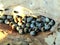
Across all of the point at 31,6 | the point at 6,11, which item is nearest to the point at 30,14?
the point at 31,6

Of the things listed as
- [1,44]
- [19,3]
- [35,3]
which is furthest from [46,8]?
[1,44]

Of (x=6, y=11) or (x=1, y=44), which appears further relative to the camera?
(x=6, y=11)

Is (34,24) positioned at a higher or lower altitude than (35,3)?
lower


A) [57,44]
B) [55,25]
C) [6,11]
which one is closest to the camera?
[57,44]

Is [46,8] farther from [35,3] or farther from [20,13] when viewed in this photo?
[20,13]

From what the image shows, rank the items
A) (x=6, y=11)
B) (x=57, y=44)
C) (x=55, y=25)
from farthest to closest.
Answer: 1. (x=6, y=11)
2. (x=55, y=25)
3. (x=57, y=44)

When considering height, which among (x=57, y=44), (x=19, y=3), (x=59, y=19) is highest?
(x=19, y=3)

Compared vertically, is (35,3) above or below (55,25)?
above

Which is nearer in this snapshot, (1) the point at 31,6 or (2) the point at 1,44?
(2) the point at 1,44

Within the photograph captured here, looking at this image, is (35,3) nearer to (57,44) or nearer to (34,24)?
(34,24)
